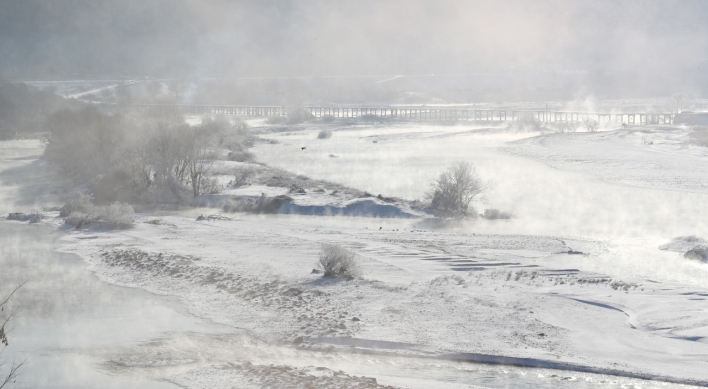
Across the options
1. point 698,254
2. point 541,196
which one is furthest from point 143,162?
point 698,254

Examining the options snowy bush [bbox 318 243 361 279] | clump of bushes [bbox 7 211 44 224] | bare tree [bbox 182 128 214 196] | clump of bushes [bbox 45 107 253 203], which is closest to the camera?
snowy bush [bbox 318 243 361 279]

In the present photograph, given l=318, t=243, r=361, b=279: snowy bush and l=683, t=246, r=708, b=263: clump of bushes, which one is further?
l=683, t=246, r=708, b=263: clump of bushes

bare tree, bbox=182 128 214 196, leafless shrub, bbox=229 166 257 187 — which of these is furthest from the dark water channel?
leafless shrub, bbox=229 166 257 187

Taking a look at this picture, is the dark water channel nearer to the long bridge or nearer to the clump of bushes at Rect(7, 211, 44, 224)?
the clump of bushes at Rect(7, 211, 44, 224)

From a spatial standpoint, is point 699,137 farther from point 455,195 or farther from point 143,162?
point 143,162

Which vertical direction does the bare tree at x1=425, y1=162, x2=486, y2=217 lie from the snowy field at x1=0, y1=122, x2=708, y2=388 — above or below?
above

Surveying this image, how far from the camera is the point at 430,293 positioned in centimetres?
1515

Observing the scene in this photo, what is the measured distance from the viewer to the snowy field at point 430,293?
11508mm

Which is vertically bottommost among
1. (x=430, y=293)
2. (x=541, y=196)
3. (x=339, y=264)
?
(x=541, y=196)

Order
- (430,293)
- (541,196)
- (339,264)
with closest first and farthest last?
(430,293), (339,264), (541,196)

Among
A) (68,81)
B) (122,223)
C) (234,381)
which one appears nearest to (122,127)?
(122,223)

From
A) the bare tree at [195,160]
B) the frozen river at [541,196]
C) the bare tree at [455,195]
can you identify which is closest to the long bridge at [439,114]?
the frozen river at [541,196]

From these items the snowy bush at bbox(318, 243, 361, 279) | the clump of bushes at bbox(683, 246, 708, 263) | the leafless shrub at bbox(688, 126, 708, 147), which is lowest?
the clump of bushes at bbox(683, 246, 708, 263)

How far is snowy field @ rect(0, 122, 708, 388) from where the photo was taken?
37.8ft
